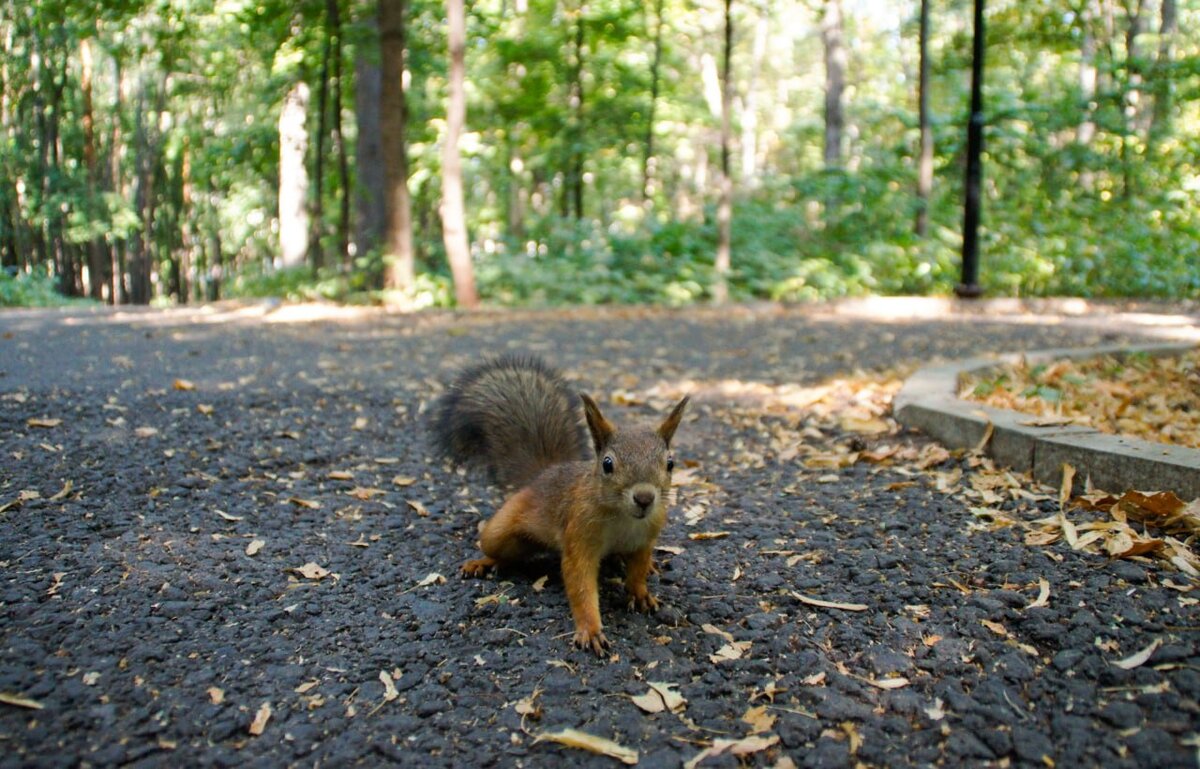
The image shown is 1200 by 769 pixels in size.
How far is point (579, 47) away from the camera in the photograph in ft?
51.6

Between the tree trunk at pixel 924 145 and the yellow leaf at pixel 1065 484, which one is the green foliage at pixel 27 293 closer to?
the tree trunk at pixel 924 145

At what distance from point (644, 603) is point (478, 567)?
0.59m

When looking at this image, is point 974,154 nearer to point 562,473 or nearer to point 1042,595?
point 1042,595

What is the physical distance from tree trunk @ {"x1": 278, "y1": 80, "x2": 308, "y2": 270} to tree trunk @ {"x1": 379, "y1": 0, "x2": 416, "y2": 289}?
20.2ft

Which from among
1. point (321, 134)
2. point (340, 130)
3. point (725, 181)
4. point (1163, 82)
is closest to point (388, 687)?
point (725, 181)

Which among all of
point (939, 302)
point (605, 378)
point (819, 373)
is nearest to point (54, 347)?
point (605, 378)

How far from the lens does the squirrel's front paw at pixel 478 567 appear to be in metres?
2.94

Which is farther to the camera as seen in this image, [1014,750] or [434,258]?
[434,258]

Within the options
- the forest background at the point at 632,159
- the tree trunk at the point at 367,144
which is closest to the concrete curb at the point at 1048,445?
the forest background at the point at 632,159

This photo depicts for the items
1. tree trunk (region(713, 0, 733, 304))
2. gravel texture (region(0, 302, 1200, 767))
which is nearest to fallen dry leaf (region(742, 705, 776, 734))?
gravel texture (region(0, 302, 1200, 767))

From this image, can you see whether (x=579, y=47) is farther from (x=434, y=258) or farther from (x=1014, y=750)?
(x=1014, y=750)

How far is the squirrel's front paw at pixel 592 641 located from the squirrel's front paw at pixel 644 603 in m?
0.26

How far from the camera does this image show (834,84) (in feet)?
61.0

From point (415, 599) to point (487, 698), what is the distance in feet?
2.15
